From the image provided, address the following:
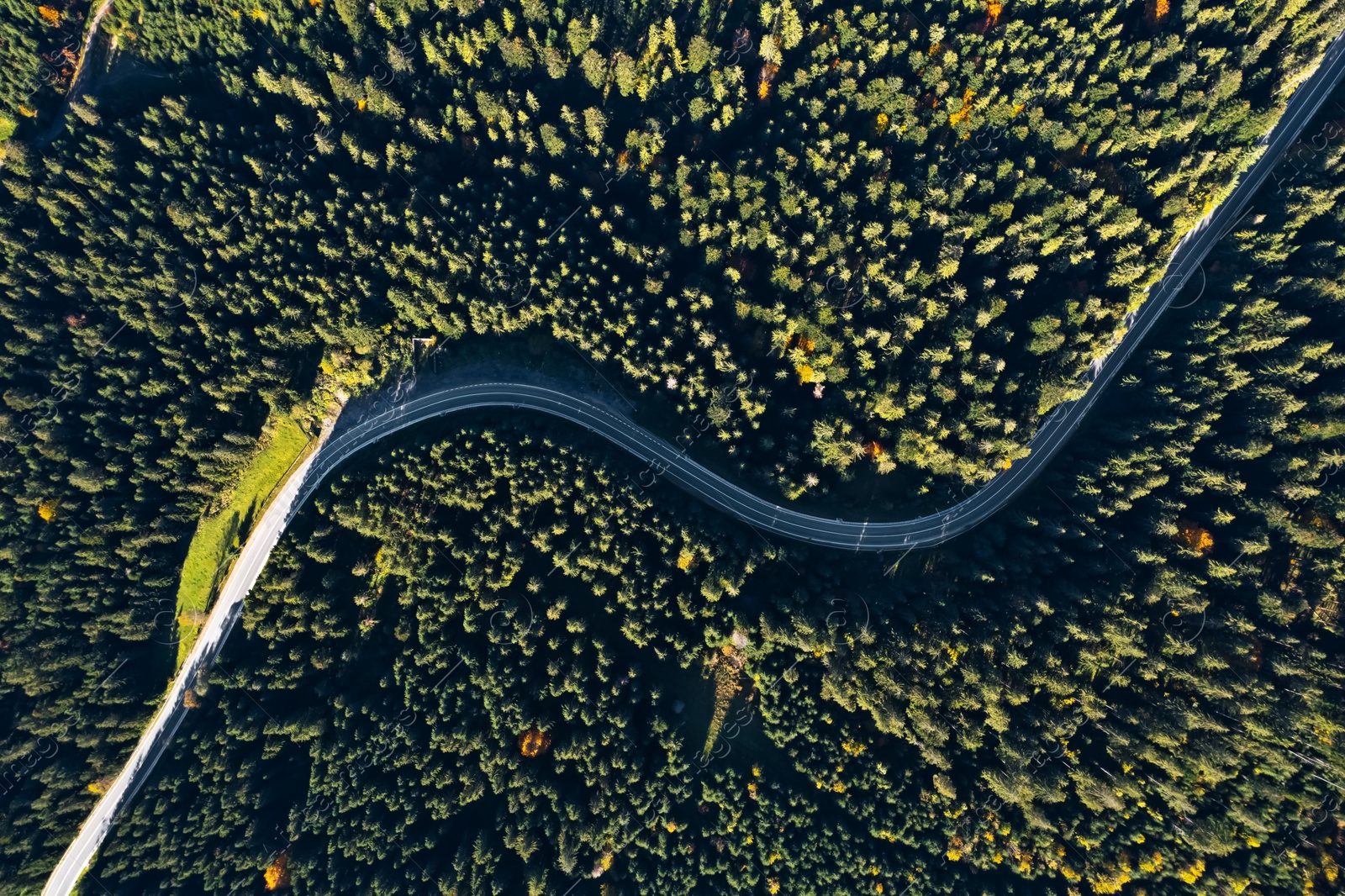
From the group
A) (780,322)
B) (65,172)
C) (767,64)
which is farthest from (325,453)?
(767,64)

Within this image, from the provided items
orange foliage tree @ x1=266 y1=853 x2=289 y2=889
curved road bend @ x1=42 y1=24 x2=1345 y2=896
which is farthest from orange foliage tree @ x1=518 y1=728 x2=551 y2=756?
curved road bend @ x1=42 y1=24 x2=1345 y2=896

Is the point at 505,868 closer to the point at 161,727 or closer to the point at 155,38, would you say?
the point at 161,727

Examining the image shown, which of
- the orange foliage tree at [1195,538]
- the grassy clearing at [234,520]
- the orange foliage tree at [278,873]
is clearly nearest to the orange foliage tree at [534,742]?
the orange foliage tree at [278,873]

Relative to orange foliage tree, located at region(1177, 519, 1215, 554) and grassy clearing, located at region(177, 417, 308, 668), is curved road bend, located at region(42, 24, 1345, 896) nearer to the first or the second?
grassy clearing, located at region(177, 417, 308, 668)

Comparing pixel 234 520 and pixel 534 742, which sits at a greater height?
pixel 234 520

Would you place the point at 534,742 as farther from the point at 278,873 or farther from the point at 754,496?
the point at 754,496

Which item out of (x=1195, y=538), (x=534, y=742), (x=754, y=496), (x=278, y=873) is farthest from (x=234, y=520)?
(x=1195, y=538)

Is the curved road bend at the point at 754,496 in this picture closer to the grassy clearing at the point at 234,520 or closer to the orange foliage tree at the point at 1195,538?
the grassy clearing at the point at 234,520
